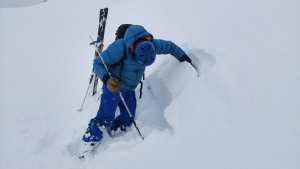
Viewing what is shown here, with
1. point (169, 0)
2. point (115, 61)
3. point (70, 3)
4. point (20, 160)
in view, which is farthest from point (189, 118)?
point (70, 3)

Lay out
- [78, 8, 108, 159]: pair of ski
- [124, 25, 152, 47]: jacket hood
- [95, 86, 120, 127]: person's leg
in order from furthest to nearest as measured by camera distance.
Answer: [78, 8, 108, 159]: pair of ski < [95, 86, 120, 127]: person's leg < [124, 25, 152, 47]: jacket hood

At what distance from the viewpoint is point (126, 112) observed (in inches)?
263

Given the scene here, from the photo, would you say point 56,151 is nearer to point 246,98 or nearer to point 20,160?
point 20,160

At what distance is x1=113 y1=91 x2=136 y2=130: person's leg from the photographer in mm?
6578

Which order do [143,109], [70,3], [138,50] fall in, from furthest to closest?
[70,3]
[143,109]
[138,50]

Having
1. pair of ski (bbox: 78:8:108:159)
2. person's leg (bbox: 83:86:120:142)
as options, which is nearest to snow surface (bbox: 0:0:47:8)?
pair of ski (bbox: 78:8:108:159)

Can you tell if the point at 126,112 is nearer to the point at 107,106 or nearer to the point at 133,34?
the point at 107,106

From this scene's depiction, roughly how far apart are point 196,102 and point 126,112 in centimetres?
124

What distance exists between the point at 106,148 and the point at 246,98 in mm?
2156

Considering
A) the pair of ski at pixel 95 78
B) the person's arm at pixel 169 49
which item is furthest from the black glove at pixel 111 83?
the person's arm at pixel 169 49

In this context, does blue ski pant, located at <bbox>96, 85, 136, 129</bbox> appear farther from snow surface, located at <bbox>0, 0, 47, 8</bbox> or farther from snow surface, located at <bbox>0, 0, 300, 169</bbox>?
snow surface, located at <bbox>0, 0, 47, 8</bbox>

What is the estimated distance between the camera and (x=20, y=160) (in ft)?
21.9

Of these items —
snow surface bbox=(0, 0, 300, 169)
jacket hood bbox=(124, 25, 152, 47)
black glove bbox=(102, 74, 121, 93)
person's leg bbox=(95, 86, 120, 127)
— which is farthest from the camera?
person's leg bbox=(95, 86, 120, 127)

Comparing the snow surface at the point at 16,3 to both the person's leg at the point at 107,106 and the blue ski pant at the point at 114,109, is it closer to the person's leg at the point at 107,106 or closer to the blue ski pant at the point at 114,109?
the blue ski pant at the point at 114,109
